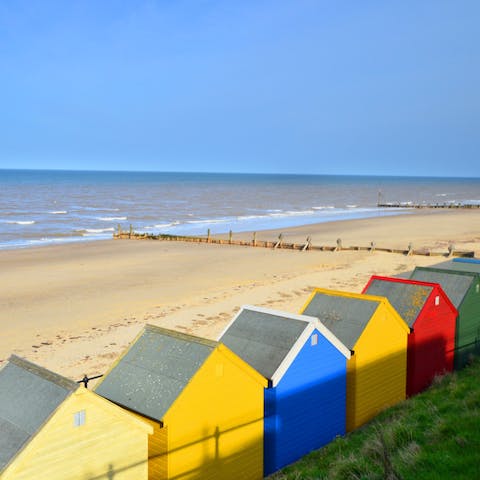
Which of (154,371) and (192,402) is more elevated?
(154,371)

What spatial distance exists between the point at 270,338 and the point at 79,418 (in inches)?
123

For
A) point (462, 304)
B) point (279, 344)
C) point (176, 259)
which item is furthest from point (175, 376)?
point (176, 259)

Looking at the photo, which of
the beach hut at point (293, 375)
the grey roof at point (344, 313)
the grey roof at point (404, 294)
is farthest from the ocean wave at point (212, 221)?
the beach hut at point (293, 375)

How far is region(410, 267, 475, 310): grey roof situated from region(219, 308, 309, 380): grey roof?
15.0ft

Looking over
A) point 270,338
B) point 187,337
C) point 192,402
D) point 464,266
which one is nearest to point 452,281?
A: point 464,266

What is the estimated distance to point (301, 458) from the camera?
781 cm

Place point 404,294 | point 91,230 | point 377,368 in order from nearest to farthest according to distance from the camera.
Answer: point 377,368, point 404,294, point 91,230

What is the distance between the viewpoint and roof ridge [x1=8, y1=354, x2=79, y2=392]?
5449mm

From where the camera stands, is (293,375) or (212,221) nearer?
(293,375)

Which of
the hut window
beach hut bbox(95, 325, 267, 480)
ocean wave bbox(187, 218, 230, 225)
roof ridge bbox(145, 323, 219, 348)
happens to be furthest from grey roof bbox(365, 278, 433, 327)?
ocean wave bbox(187, 218, 230, 225)

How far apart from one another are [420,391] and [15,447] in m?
7.32

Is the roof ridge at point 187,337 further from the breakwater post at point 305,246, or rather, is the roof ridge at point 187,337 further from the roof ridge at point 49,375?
the breakwater post at point 305,246

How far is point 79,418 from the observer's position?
544 centimetres

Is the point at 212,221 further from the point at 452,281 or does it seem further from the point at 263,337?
the point at 263,337
